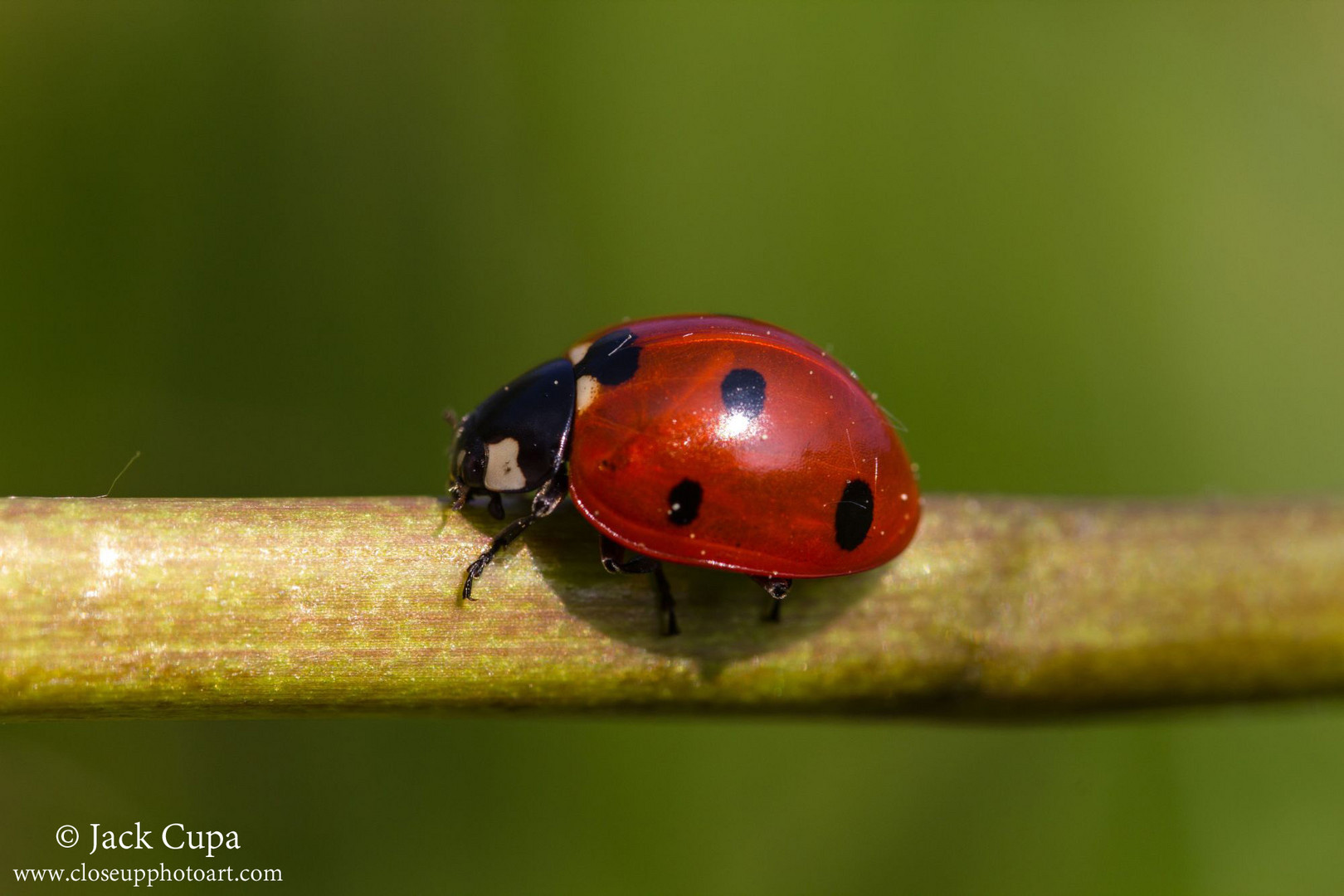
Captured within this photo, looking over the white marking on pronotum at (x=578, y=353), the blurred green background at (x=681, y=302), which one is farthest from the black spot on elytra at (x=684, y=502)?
the blurred green background at (x=681, y=302)

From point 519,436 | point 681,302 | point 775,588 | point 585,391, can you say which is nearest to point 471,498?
point 519,436

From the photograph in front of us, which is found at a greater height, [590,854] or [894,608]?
[894,608]

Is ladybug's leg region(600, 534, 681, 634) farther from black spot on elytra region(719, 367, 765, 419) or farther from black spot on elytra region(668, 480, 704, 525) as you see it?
black spot on elytra region(719, 367, 765, 419)

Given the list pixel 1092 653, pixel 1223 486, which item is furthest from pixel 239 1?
pixel 1223 486

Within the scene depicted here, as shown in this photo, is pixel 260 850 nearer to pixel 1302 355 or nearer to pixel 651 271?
pixel 651 271

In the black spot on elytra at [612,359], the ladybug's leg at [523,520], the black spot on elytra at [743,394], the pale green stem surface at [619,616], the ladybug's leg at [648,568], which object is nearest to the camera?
the pale green stem surface at [619,616]

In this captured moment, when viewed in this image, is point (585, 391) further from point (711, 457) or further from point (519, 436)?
point (711, 457)

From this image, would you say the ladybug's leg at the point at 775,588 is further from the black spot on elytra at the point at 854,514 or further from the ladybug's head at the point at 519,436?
the ladybug's head at the point at 519,436
